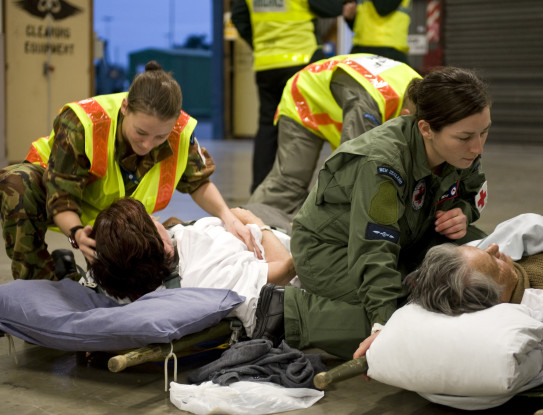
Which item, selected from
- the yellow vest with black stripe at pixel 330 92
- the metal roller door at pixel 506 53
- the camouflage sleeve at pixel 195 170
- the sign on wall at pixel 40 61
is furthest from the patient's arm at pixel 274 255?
the metal roller door at pixel 506 53

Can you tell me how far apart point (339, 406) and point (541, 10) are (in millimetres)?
9074

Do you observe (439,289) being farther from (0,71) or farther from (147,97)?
(0,71)

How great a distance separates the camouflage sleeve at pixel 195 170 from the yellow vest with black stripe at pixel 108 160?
6 cm

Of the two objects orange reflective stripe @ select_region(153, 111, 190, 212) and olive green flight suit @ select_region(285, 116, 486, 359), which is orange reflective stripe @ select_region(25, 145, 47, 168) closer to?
orange reflective stripe @ select_region(153, 111, 190, 212)

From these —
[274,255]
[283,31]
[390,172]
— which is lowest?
[274,255]

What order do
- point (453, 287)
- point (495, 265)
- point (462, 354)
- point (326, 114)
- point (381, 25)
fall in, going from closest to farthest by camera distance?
point (462, 354) < point (453, 287) < point (495, 265) < point (326, 114) < point (381, 25)

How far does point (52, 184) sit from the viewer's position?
8.96ft

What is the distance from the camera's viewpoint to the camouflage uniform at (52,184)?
8.96 ft

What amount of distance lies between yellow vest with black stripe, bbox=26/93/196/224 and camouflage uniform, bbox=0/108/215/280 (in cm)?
3

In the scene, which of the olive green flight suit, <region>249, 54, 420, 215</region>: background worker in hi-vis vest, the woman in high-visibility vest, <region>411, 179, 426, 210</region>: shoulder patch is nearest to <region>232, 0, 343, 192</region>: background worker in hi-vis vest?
<region>249, 54, 420, 215</region>: background worker in hi-vis vest

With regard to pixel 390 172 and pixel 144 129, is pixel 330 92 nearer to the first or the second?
pixel 144 129

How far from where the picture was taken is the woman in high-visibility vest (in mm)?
2625

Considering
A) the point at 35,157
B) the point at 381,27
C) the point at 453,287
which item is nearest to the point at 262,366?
the point at 453,287

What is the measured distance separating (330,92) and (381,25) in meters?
0.97
